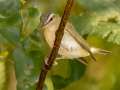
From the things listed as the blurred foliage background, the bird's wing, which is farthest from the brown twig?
the bird's wing

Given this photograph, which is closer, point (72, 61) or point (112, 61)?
point (72, 61)

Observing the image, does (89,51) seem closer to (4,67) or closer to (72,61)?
(72,61)

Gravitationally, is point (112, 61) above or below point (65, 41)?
below

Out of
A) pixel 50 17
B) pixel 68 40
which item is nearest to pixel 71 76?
pixel 68 40

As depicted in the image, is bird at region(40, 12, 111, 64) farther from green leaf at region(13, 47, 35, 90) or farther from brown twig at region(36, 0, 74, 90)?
brown twig at region(36, 0, 74, 90)

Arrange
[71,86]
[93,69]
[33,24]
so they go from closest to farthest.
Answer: [33,24] < [71,86] < [93,69]

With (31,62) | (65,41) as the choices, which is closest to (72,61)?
(65,41)


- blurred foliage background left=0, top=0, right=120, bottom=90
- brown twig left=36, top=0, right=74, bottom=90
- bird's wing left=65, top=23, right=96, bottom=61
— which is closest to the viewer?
brown twig left=36, top=0, right=74, bottom=90
